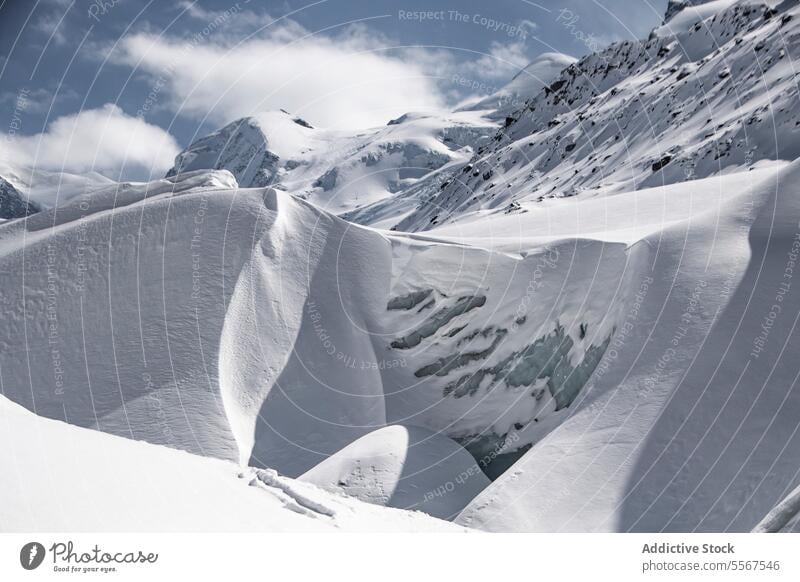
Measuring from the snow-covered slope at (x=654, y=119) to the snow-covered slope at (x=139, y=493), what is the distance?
120 feet

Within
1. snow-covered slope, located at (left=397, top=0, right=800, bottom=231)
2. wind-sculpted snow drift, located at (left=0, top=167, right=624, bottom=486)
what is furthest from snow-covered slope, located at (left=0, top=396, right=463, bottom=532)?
snow-covered slope, located at (left=397, top=0, right=800, bottom=231)

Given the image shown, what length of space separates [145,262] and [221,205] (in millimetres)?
3730

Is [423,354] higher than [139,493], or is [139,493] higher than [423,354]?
[139,493]

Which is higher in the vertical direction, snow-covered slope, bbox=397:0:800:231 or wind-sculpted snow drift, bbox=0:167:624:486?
snow-covered slope, bbox=397:0:800:231

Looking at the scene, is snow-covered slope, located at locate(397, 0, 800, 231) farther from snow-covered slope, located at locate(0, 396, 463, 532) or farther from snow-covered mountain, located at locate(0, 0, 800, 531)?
snow-covered slope, located at locate(0, 396, 463, 532)

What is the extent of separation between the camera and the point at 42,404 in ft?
71.2

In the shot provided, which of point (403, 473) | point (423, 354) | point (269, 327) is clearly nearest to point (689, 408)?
point (403, 473)

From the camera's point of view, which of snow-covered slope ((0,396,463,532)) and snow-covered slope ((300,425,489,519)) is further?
snow-covered slope ((300,425,489,519))

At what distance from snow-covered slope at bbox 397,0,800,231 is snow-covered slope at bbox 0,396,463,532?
36.6m

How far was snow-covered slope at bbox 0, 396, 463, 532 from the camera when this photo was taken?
9.33m

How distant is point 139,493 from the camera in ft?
34.3

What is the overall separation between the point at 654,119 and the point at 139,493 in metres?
92.5

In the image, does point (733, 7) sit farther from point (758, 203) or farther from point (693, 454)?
point (693, 454)

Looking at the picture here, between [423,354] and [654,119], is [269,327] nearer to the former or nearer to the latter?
[423,354]
